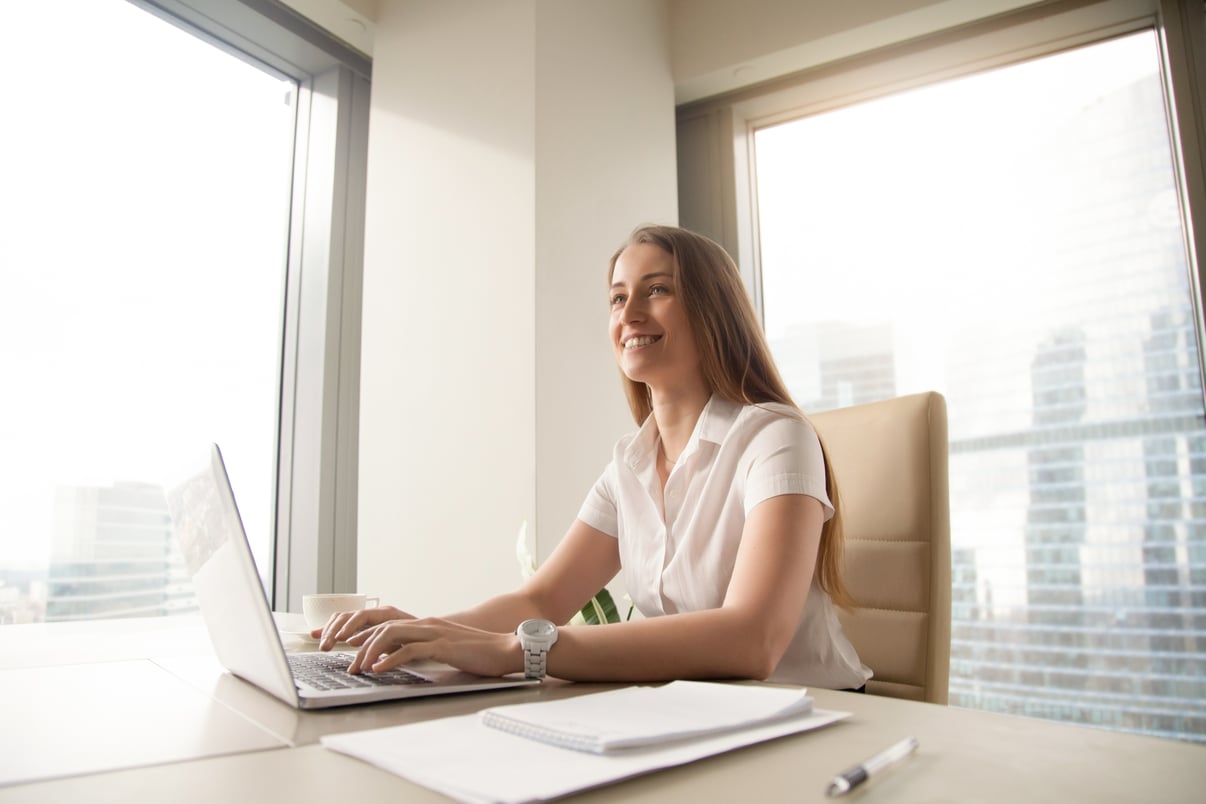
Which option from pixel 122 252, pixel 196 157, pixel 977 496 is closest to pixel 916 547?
pixel 977 496

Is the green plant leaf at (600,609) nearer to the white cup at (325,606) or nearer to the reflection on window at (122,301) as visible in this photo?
the white cup at (325,606)

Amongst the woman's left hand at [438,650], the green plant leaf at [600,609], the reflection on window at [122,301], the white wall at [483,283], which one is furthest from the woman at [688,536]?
the reflection on window at [122,301]

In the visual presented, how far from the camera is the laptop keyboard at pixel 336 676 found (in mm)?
721

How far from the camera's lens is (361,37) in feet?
8.15

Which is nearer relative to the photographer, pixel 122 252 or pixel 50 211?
pixel 50 211

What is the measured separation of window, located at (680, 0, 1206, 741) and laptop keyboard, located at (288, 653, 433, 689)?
1954 millimetres

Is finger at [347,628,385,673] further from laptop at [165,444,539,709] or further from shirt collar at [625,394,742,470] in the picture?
shirt collar at [625,394,742,470]

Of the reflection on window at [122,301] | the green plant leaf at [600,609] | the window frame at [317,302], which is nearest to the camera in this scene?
the green plant leaf at [600,609]

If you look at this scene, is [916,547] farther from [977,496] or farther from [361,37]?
[361,37]

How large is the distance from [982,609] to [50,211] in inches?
100

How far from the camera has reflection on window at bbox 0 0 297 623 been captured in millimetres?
1818

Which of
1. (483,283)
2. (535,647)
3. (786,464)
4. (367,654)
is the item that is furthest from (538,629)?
(483,283)

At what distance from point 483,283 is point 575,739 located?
1.76 m

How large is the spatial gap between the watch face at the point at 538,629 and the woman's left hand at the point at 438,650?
0.02 meters
